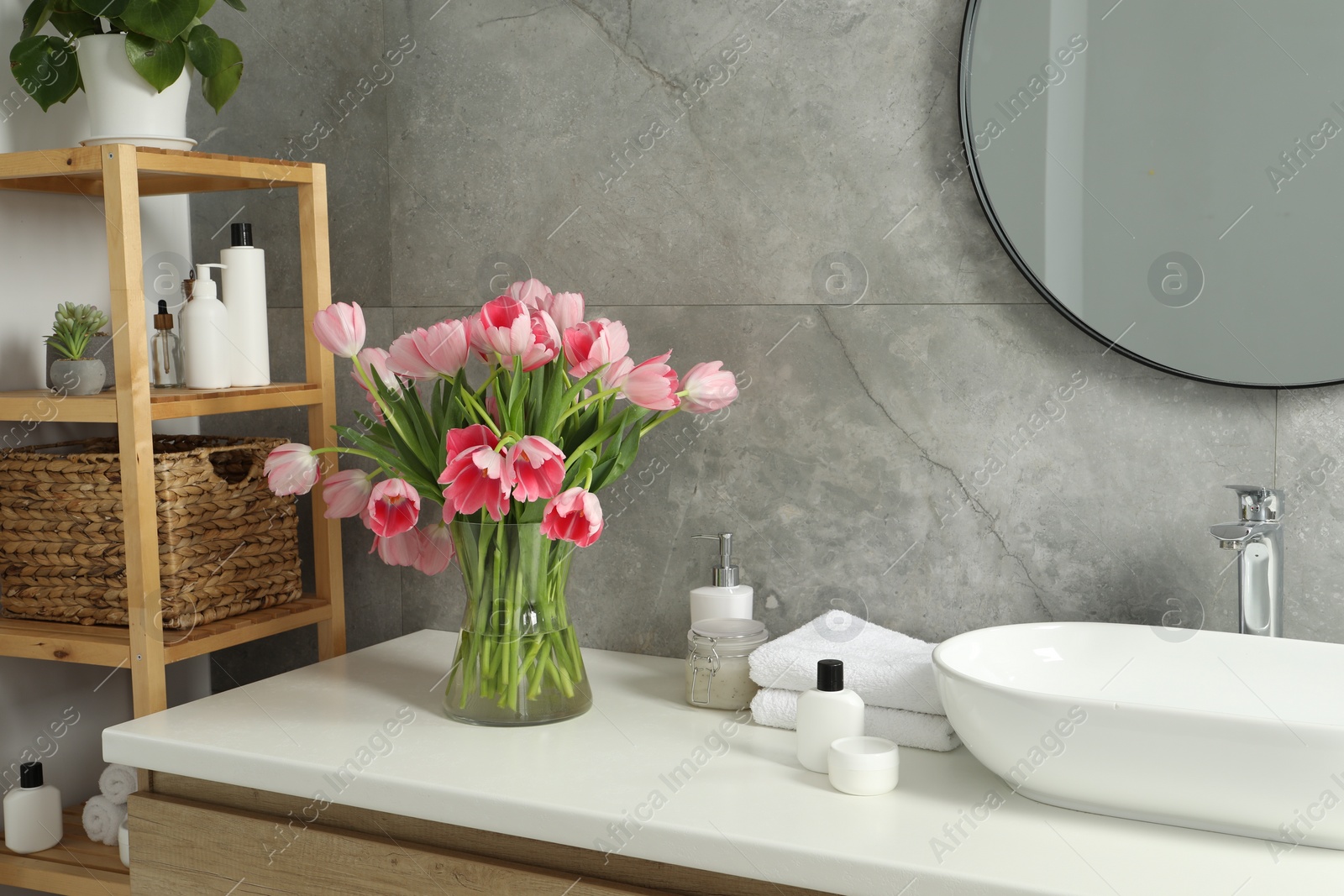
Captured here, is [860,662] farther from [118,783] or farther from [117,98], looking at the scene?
[117,98]

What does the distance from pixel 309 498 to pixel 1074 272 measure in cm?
115

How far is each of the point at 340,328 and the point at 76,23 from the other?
1.78 ft

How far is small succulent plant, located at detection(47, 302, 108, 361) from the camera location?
1.41 m

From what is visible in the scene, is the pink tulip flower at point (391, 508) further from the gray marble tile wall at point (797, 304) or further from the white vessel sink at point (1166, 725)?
the white vessel sink at point (1166, 725)

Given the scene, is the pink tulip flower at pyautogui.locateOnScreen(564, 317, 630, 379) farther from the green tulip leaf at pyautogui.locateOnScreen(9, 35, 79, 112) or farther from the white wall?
the white wall

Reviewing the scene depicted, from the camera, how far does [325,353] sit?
1521mm

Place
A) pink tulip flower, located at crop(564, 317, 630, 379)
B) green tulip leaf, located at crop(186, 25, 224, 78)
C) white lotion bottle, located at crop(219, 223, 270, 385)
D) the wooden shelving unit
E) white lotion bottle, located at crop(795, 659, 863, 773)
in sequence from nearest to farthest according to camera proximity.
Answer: white lotion bottle, located at crop(795, 659, 863, 773), pink tulip flower, located at crop(564, 317, 630, 379), the wooden shelving unit, green tulip leaf, located at crop(186, 25, 224, 78), white lotion bottle, located at crop(219, 223, 270, 385)

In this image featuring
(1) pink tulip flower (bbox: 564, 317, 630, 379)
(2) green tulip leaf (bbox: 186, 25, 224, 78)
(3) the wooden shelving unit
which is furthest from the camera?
(2) green tulip leaf (bbox: 186, 25, 224, 78)

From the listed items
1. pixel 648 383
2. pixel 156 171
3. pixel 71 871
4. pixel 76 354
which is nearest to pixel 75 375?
pixel 76 354

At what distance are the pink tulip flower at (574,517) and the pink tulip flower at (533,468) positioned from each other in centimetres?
1

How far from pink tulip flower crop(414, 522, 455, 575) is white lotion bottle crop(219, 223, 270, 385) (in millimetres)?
348

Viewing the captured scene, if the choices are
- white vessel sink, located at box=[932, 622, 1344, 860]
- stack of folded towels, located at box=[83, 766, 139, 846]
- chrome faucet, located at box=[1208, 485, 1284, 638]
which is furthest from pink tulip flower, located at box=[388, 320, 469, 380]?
chrome faucet, located at box=[1208, 485, 1284, 638]

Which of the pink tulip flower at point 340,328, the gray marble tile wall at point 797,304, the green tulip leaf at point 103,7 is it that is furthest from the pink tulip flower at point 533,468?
the green tulip leaf at point 103,7

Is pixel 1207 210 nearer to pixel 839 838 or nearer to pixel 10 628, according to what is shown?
pixel 839 838
